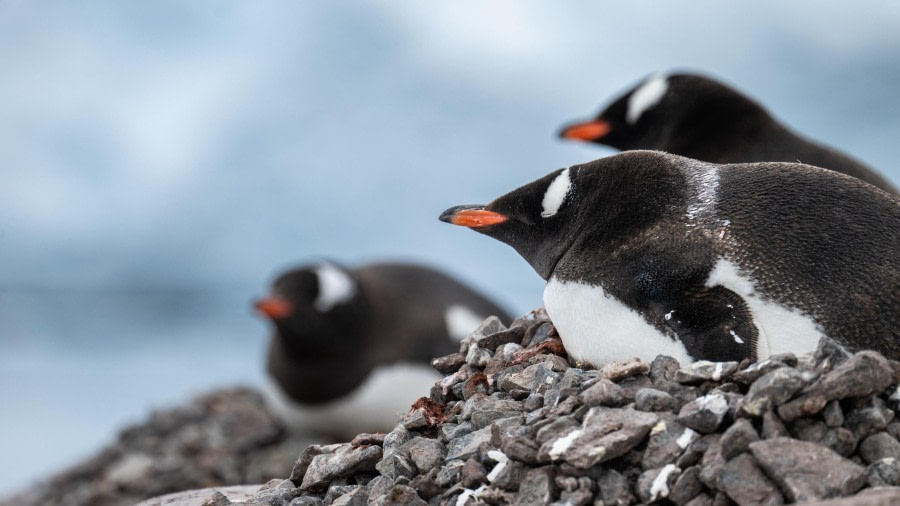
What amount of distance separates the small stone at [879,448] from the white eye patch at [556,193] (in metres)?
1.05

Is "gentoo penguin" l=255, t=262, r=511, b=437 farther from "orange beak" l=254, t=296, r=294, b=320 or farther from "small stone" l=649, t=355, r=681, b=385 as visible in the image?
"small stone" l=649, t=355, r=681, b=385

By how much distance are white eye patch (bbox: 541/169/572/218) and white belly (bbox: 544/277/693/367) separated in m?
0.24

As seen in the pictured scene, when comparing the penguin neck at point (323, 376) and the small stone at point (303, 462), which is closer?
the small stone at point (303, 462)

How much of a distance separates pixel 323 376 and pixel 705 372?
3.85 meters

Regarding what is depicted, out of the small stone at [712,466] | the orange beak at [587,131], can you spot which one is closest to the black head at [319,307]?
the orange beak at [587,131]

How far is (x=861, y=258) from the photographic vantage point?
7.94 ft

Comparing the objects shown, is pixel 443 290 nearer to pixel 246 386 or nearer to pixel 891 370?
pixel 246 386

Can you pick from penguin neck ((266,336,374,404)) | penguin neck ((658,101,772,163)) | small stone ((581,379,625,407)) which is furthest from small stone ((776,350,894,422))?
penguin neck ((266,336,374,404))

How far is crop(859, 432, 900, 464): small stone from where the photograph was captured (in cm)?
204

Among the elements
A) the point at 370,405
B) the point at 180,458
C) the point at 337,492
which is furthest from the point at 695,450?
the point at 180,458

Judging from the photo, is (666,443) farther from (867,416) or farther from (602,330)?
(602,330)

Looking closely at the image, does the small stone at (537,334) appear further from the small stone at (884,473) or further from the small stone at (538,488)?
the small stone at (884,473)

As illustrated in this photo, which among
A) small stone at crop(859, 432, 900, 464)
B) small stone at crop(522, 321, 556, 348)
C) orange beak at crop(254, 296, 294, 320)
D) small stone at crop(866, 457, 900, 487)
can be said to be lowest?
small stone at crop(866, 457, 900, 487)

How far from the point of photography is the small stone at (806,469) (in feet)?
6.30
